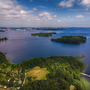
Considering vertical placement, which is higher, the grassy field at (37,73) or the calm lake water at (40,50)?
the calm lake water at (40,50)

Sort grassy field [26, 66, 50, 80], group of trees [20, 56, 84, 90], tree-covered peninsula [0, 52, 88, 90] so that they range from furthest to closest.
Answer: grassy field [26, 66, 50, 80] → tree-covered peninsula [0, 52, 88, 90] → group of trees [20, 56, 84, 90]

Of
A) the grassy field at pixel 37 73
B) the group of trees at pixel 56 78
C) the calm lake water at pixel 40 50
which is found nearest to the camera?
the group of trees at pixel 56 78

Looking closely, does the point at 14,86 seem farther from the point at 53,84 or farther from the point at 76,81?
the point at 76,81

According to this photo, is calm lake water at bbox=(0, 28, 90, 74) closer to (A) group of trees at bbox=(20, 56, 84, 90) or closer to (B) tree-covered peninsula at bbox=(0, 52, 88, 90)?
(A) group of trees at bbox=(20, 56, 84, 90)

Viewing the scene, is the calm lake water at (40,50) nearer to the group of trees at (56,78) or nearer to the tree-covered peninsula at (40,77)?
the group of trees at (56,78)

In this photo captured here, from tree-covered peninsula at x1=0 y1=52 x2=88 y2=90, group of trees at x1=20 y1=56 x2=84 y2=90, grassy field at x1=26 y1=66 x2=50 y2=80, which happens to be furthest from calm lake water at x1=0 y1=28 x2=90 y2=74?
grassy field at x1=26 y1=66 x2=50 y2=80

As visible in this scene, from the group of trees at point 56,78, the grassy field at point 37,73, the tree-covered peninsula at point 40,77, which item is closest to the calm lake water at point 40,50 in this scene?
the group of trees at point 56,78

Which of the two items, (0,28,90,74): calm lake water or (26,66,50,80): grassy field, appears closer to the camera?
(26,66,50,80): grassy field

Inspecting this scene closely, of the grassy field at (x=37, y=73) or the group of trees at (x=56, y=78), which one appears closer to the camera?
the group of trees at (x=56, y=78)

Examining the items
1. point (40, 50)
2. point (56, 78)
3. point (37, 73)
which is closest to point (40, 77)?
point (37, 73)
